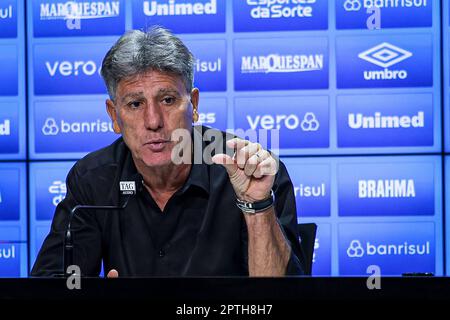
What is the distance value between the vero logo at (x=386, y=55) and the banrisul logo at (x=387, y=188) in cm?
45

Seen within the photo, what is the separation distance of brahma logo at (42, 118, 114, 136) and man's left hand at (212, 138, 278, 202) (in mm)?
1678

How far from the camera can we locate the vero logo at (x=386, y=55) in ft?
10.2

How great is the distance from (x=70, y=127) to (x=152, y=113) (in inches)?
54.3

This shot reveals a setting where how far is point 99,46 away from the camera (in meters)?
3.20

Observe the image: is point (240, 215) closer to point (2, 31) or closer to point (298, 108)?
point (298, 108)

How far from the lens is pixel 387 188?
10.1ft

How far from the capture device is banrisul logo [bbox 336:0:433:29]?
122 inches

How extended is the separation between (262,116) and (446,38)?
Result: 2.96 feet

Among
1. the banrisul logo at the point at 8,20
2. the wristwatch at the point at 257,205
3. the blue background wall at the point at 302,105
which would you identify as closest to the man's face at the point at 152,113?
the wristwatch at the point at 257,205

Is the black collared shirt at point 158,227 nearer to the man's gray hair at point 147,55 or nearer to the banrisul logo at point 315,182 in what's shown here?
the man's gray hair at point 147,55

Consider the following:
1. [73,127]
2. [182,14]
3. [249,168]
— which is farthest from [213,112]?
[249,168]

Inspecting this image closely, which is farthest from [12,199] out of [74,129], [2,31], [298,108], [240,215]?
[240,215]

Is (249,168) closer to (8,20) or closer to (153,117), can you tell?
(153,117)
